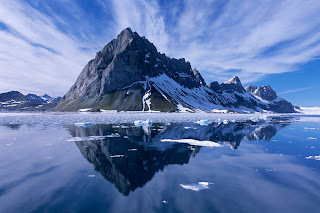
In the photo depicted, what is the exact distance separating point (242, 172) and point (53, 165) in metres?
15.1

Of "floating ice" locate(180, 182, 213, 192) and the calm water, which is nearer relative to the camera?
the calm water

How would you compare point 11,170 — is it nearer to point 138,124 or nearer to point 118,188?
point 118,188

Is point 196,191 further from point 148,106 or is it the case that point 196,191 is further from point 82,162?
point 148,106

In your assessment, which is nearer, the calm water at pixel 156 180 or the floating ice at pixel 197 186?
the calm water at pixel 156 180

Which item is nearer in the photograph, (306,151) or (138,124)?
(306,151)

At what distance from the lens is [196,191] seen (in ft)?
34.0

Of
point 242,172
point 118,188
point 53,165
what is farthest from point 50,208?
point 242,172

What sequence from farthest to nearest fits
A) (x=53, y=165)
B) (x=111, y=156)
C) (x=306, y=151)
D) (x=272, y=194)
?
(x=306, y=151), (x=111, y=156), (x=53, y=165), (x=272, y=194)

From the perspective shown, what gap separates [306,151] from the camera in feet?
67.0

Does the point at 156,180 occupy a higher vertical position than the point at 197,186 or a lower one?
lower

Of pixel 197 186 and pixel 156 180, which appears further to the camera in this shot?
pixel 156 180

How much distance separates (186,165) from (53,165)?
36.2 feet

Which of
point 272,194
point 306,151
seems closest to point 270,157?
point 306,151

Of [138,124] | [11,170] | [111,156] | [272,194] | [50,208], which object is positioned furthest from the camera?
[138,124]
